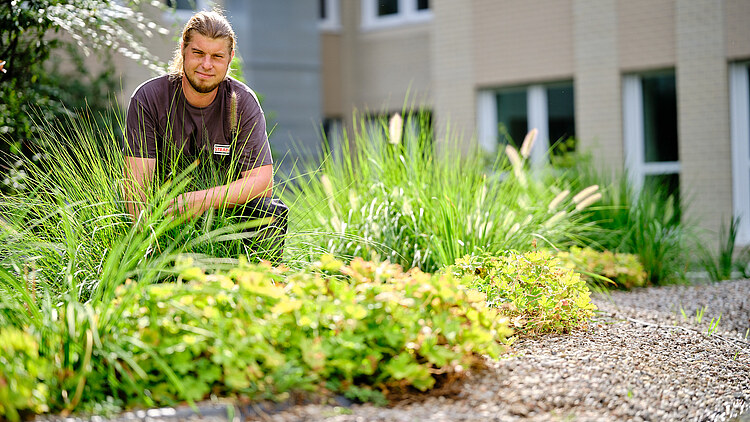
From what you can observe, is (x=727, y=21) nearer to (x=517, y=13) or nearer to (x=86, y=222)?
(x=517, y=13)

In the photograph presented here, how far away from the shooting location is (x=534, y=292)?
13.3 ft

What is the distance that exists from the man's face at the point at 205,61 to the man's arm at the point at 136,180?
0.45m

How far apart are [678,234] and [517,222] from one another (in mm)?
2274

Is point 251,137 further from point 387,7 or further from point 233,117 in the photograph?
point 387,7

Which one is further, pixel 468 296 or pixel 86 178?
pixel 86 178

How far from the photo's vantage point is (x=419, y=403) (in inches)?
108

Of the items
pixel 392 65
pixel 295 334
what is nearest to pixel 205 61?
pixel 295 334

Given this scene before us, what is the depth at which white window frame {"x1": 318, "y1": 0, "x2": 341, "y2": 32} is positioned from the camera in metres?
14.2

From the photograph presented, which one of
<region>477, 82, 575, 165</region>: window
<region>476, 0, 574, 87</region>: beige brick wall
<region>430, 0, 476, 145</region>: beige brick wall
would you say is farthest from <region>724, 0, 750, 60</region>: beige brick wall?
<region>430, 0, 476, 145</region>: beige brick wall

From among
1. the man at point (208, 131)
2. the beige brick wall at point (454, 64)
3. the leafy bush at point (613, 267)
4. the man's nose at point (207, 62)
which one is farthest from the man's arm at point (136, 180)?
the beige brick wall at point (454, 64)

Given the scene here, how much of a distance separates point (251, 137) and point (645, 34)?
7318 millimetres

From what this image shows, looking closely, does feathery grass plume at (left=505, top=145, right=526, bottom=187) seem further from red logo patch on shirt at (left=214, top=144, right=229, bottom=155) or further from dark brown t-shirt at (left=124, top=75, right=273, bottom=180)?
red logo patch on shirt at (left=214, top=144, right=229, bottom=155)

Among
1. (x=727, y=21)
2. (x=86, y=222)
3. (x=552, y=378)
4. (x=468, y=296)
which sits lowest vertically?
(x=552, y=378)

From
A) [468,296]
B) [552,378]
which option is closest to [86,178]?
[468,296]
